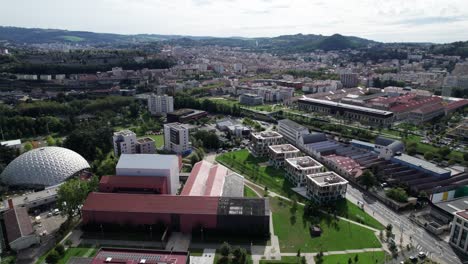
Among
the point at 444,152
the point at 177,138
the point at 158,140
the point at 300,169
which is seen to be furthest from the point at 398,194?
the point at 158,140

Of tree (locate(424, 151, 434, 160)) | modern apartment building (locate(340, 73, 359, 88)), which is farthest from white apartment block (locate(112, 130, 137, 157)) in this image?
modern apartment building (locate(340, 73, 359, 88))

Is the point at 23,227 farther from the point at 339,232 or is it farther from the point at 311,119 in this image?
the point at 311,119

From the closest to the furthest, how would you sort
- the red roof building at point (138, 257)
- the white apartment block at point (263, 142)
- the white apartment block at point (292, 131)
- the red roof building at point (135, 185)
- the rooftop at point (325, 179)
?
1. the red roof building at point (138, 257)
2. the red roof building at point (135, 185)
3. the rooftop at point (325, 179)
4. the white apartment block at point (263, 142)
5. the white apartment block at point (292, 131)

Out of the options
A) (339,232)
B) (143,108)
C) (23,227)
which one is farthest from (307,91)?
(23,227)

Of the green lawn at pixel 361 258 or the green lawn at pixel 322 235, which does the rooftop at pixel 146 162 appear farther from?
the green lawn at pixel 361 258

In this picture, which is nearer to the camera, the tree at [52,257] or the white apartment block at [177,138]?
the tree at [52,257]

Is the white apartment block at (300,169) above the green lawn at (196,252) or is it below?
above

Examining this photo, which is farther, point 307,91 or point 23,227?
point 307,91

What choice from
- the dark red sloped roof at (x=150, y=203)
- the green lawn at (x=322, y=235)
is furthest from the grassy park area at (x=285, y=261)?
the dark red sloped roof at (x=150, y=203)
